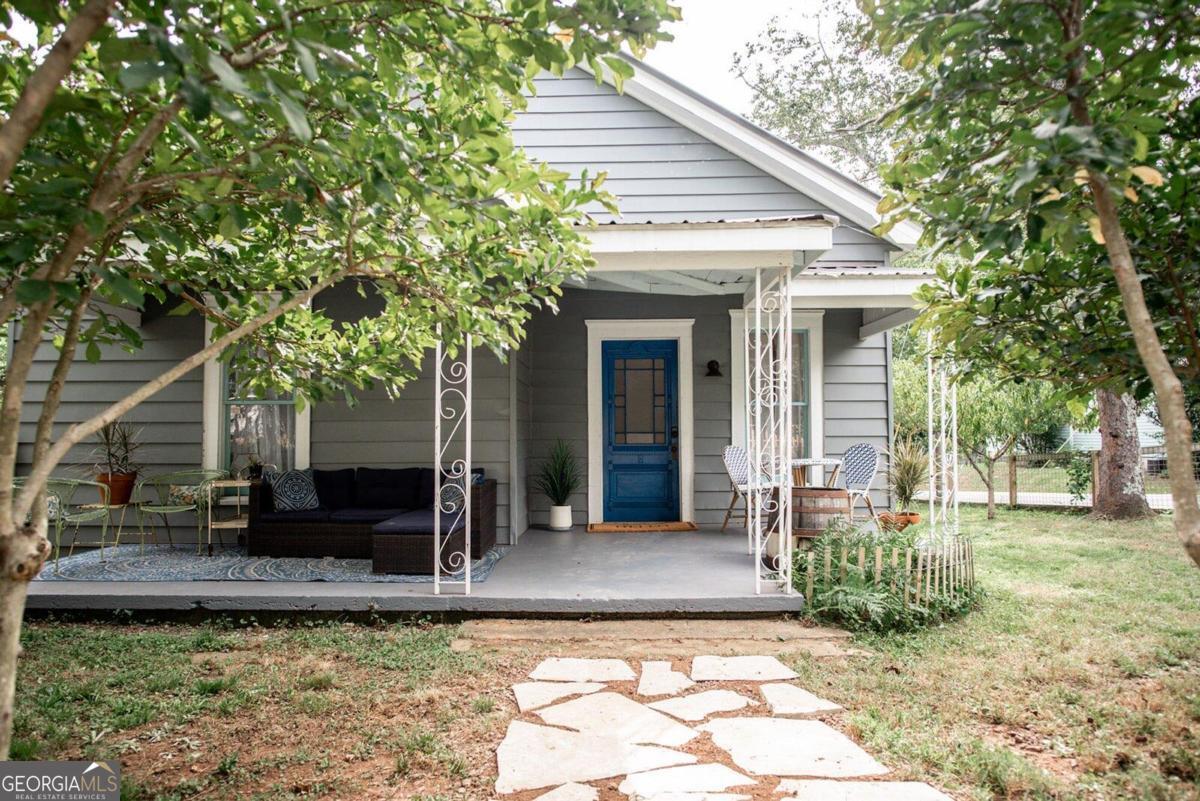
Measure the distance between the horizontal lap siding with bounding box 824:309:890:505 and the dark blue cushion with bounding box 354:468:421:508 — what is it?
4.24 m

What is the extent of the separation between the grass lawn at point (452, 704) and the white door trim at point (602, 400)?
3185 millimetres

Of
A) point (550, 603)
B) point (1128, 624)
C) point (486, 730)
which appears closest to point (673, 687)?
point (486, 730)

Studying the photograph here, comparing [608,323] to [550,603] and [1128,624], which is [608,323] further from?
[1128,624]

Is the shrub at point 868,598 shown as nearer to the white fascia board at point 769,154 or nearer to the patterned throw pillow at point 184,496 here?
the white fascia board at point 769,154

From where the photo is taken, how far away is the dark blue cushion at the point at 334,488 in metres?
6.42

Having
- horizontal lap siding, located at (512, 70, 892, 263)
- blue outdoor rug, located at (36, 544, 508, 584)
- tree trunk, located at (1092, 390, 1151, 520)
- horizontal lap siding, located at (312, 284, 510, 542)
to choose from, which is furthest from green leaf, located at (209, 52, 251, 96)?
tree trunk, located at (1092, 390, 1151, 520)

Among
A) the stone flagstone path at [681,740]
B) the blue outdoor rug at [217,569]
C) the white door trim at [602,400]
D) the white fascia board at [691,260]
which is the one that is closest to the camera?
the stone flagstone path at [681,740]

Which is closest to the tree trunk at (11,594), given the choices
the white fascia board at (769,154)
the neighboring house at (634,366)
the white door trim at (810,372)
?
the neighboring house at (634,366)

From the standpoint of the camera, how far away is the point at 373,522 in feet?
19.6

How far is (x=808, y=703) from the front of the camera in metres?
3.39

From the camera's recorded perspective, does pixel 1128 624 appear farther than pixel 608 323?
No

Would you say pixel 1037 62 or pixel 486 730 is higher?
pixel 1037 62

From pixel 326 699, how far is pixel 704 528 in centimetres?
485

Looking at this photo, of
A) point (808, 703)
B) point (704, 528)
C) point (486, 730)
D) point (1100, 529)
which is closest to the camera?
point (486, 730)
